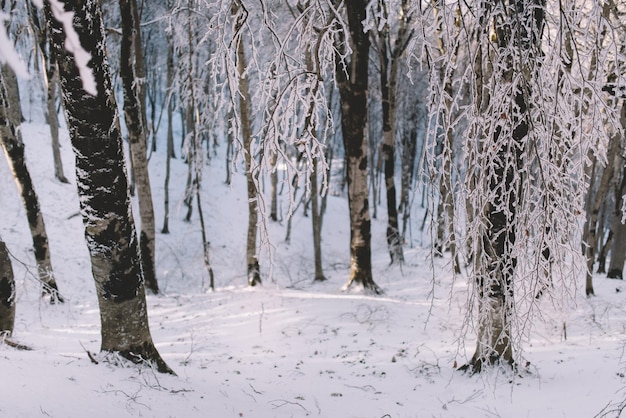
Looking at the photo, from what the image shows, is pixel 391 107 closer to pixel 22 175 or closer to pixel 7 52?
pixel 22 175

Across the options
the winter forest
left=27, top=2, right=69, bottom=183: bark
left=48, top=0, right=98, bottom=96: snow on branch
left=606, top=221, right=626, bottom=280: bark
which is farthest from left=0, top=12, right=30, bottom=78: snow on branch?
left=606, top=221, right=626, bottom=280: bark

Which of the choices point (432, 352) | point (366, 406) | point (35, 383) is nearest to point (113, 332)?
point (35, 383)

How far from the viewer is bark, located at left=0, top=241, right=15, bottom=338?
5.25 meters

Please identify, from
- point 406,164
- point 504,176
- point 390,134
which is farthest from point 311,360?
point 406,164

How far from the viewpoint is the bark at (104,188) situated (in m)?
3.54

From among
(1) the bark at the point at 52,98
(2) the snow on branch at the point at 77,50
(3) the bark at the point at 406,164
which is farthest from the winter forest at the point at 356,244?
(3) the bark at the point at 406,164

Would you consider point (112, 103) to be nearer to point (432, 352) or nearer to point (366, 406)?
point (366, 406)

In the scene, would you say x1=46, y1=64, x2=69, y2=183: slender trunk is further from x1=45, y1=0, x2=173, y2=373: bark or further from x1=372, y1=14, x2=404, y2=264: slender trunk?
x1=45, y1=0, x2=173, y2=373: bark

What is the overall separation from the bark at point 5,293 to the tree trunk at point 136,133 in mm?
4111

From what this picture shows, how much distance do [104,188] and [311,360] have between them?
12.4 ft

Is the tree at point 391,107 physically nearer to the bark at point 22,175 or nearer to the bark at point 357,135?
the bark at point 357,135

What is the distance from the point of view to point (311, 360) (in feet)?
20.0

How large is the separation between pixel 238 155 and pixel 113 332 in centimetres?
292

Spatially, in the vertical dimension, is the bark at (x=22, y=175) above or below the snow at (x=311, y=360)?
above
